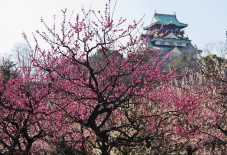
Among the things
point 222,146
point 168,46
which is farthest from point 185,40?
point 222,146

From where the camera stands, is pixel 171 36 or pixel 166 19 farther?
pixel 166 19

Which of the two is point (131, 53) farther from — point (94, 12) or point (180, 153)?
point (180, 153)

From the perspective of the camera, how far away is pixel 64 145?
16.7ft

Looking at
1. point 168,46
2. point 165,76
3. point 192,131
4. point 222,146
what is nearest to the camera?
point 165,76

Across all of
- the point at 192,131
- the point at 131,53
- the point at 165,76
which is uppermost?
the point at 131,53

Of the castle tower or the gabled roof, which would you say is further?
the gabled roof

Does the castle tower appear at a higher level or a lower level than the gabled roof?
lower

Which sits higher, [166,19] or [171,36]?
[166,19]

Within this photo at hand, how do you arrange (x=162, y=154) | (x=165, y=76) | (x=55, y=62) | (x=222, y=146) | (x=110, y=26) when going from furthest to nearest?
(x=222, y=146) → (x=162, y=154) → (x=55, y=62) → (x=165, y=76) → (x=110, y=26)

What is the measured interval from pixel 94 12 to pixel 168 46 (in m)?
41.6

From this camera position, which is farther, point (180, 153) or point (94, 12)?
point (180, 153)

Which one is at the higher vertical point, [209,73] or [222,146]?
[209,73]

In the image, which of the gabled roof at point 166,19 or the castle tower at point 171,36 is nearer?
the castle tower at point 171,36

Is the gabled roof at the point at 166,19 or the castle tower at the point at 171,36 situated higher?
the gabled roof at the point at 166,19
